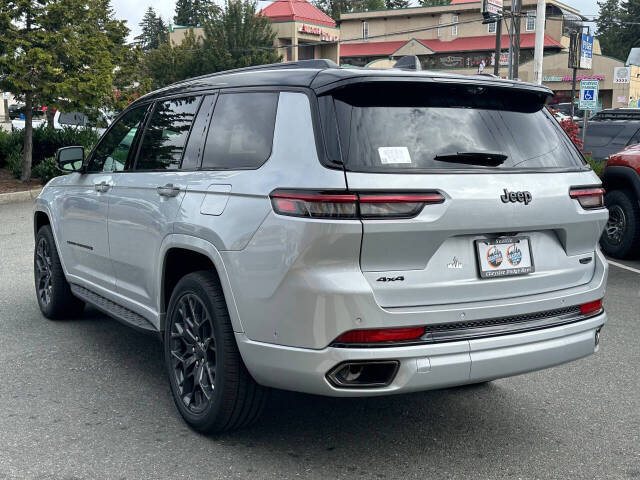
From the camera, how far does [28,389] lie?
15.4ft

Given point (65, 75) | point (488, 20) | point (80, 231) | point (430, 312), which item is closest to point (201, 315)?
point (430, 312)

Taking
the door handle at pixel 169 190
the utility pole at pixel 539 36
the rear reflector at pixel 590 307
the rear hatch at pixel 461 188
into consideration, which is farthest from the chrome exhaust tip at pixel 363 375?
the utility pole at pixel 539 36

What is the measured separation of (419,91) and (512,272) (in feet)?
3.12

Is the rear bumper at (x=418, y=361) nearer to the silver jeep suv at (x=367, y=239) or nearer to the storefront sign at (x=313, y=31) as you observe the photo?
the silver jeep suv at (x=367, y=239)

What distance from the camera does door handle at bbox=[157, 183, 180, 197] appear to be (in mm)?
4188

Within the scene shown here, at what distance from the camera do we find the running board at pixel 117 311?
15.1 ft

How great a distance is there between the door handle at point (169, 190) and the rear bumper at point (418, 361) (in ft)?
3.35

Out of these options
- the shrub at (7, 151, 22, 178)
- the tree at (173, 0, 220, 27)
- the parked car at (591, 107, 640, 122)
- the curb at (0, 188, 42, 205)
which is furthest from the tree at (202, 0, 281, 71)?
the tree at (173, 0, 220, 27)

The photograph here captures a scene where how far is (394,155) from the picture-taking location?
3.39m

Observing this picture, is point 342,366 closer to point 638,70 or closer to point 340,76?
point 340,76

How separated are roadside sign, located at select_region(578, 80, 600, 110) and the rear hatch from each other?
15872 millimetres

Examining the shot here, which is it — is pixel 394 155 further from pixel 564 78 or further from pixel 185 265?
pixel 564 78

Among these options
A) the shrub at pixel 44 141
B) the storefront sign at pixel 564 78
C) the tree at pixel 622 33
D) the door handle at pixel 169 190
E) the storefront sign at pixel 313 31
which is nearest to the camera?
the door handle at pixel 169 190

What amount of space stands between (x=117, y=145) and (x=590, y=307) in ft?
10.8
